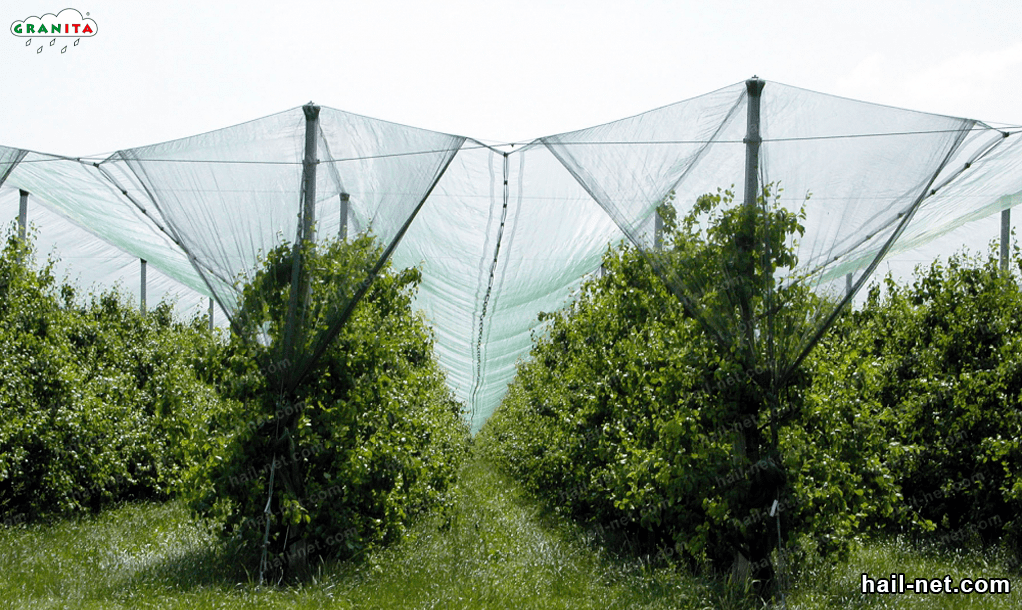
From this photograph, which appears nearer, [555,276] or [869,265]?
[869,265]

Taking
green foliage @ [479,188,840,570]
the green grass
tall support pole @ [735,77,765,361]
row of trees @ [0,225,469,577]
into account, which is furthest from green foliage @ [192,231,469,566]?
the green grass

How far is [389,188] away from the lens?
17.4 feet

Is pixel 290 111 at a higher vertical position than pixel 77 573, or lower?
higher

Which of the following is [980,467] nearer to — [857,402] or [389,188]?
[857,402]

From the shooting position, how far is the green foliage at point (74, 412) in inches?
264

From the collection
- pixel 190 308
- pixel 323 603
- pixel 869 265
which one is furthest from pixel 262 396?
pixel 190 308

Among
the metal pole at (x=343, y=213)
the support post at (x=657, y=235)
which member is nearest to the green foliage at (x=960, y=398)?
the support post at (x=657, y=235)

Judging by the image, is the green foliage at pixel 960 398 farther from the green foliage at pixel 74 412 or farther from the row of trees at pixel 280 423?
the green foliage at pixel 74 412

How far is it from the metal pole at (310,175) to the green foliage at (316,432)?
14 cm

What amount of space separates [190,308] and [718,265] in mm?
15816

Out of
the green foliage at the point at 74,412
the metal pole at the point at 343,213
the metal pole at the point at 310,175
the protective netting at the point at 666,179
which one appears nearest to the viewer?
the protective netting at the point at 666,179

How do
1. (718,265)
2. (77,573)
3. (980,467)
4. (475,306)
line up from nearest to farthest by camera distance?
(718,265)
(77,573)
(980,467)
(475,306)

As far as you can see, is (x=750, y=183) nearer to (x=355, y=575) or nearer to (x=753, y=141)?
(x=753, y=141)

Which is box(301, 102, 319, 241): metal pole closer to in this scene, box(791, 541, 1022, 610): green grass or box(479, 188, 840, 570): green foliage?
box(479, 188, 840, 570): green foliage
